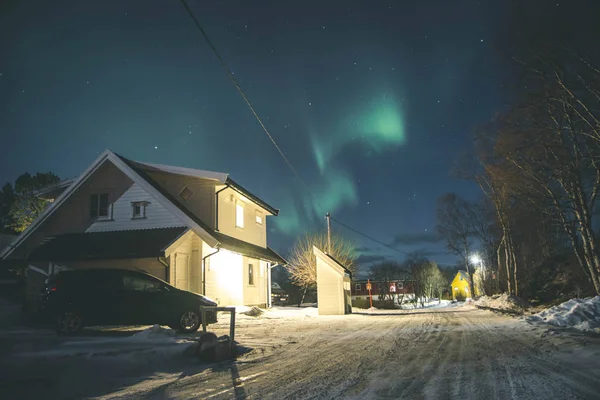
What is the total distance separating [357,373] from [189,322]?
694 centimetres

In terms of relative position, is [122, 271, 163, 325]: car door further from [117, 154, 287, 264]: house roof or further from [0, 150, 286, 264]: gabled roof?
[117, 154, 287, 264]: house roof

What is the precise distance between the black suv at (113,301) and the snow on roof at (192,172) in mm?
9343

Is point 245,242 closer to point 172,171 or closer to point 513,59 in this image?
point 172,171

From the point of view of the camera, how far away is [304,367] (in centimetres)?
719

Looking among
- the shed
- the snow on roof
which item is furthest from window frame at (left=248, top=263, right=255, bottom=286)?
the snow on roof

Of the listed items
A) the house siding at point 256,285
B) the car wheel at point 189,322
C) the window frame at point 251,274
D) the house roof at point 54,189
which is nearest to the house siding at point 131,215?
the house roof at point 54,189

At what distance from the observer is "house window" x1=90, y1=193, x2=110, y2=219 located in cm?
2102

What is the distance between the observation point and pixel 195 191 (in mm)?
22172

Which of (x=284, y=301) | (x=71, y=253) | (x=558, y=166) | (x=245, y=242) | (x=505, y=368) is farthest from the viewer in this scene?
(x=284, y=301)

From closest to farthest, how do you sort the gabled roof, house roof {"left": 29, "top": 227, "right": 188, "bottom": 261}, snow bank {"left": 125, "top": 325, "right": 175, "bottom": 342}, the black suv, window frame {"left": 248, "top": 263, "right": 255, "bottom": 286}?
snow bank {"left": 125, "top": 325, "right": 175, "bottom": 342}
the black suv
house roof {"left": 29, "top": 227, "right": 188, "bottom": 261}
the gabled roof
window frame {"left": 248, "top": 263, "right": 255, "bottom": 286}

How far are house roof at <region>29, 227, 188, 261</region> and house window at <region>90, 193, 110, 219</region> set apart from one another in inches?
45.2

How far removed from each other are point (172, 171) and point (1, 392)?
682 inches

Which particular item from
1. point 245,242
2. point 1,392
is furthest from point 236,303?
point 1,392

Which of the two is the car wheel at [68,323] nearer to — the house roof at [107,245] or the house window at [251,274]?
the house roof at [107,245]
